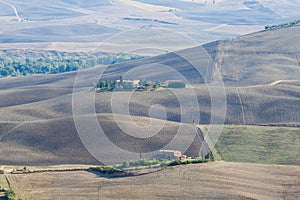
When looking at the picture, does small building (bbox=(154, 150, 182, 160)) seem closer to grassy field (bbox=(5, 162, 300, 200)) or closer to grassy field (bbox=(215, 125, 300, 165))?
grassy field (bbox=(215, 125, 300, 165))

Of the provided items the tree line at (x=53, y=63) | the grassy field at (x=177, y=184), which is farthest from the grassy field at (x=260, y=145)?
the tree line at (x=53, y=63)

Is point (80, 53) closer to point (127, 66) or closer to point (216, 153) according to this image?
point (127, 66)

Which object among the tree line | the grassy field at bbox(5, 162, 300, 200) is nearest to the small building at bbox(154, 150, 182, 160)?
the grassy field at bbox(5, 162, 300, 200)

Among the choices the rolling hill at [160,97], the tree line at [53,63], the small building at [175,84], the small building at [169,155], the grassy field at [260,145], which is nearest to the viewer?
the small building at [169,155]

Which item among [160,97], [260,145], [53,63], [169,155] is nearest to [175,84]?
[160,97]

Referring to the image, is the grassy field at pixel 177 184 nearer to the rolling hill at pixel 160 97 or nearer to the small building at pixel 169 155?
the small building at pixel 169 155

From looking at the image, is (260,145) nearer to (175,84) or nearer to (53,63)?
(175,84)
